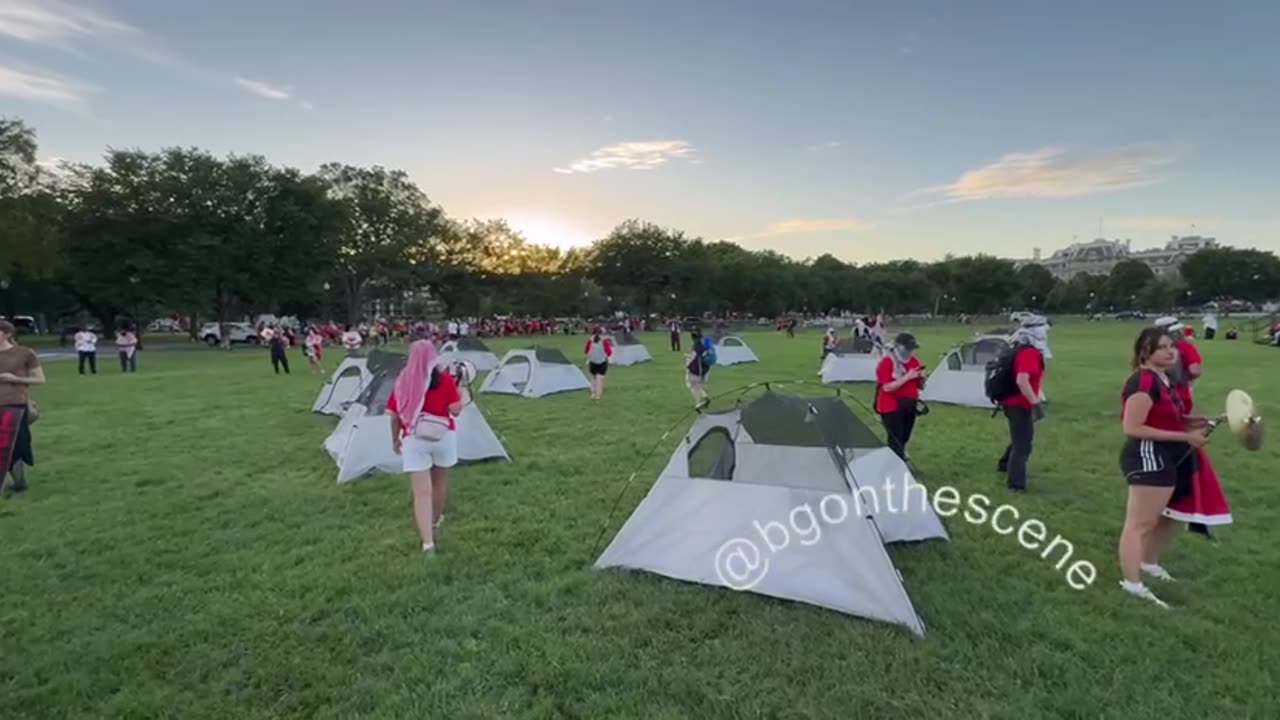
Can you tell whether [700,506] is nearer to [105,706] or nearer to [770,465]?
[770,465]

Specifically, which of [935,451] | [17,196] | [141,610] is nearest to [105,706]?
[141,610]

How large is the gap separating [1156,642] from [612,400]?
12.0m

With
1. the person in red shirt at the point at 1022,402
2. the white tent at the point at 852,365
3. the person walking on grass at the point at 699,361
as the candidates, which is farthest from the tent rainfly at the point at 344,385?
the white tent at the point at 852,365

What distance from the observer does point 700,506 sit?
4.93 metres

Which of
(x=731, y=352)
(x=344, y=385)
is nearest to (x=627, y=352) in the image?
(x=731, y=352)

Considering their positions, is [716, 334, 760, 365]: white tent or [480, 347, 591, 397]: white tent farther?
[716, 334, 760, 365]: white tent

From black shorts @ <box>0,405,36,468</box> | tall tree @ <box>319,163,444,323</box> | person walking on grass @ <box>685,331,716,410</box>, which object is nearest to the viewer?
black shorts @ <box>0,405,36,468</box>

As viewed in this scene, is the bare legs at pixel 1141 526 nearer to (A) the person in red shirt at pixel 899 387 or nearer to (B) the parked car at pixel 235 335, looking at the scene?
(A) the person in red shirt at pixel 899 387

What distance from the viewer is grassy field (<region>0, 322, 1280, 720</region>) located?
360cm

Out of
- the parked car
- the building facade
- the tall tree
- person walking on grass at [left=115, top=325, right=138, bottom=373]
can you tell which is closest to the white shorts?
person walking on grass at [left=115, top=325, right=138, bottom=373]

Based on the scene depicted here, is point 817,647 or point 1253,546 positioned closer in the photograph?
point 817,647

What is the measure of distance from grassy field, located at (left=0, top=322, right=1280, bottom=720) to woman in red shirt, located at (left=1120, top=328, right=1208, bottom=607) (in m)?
0.68

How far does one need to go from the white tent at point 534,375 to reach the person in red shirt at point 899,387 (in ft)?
34.5

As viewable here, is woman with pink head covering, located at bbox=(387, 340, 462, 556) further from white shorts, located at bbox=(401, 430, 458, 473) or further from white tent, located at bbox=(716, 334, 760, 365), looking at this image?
white tent, located at bbox=(716, 334, 760, 365)
